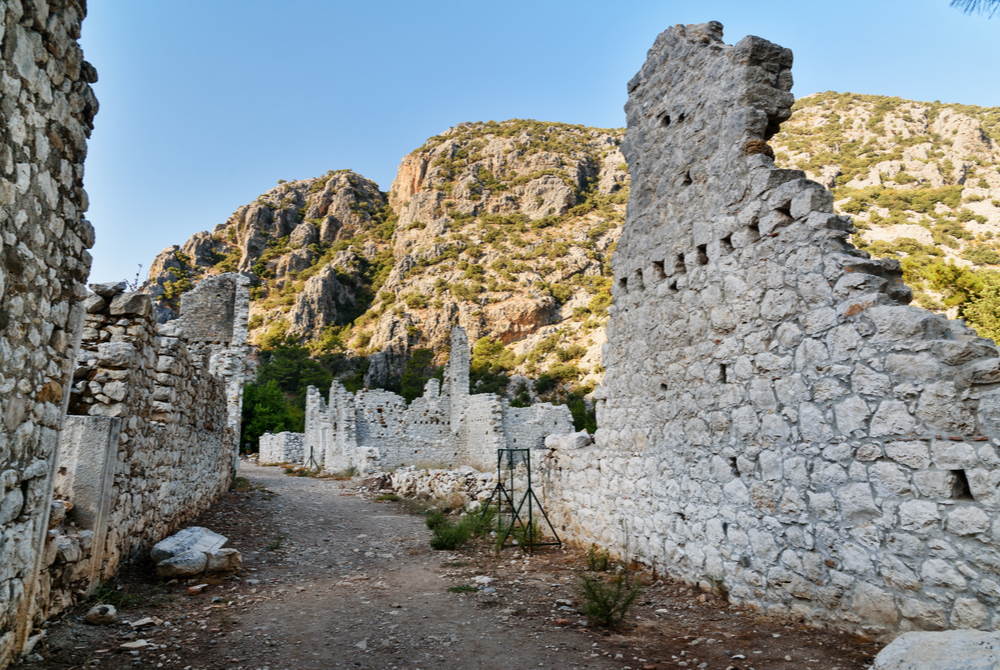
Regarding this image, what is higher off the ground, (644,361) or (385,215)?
(385,215)

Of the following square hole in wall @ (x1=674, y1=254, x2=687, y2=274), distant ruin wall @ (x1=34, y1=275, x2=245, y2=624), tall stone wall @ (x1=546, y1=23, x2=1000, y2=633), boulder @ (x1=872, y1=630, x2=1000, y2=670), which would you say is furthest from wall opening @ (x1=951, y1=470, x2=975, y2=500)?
distant ruin wall @ (x1=34, y1=275, x2=245, y2=624)

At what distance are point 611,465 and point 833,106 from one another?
8211 cm

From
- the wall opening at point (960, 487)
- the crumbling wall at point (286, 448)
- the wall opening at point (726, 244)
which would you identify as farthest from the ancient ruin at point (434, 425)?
the wall opening at point (960, 487)

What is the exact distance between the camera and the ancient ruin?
2191cm

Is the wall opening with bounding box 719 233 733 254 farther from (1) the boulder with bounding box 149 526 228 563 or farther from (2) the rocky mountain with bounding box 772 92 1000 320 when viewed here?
(2) the rocky mountain with bounding box 772 92 1000 320

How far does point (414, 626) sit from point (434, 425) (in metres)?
19.2

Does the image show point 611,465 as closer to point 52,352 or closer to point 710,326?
point 710,326

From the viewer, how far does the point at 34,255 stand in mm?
3174

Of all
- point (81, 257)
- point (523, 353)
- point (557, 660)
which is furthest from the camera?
point (523, 353)

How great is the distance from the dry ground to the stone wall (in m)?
14.2

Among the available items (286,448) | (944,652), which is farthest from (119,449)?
(286,448)

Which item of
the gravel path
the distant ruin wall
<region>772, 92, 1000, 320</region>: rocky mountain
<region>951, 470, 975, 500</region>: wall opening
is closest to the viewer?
<region>951, 470, 975, 500</region>: wall opening

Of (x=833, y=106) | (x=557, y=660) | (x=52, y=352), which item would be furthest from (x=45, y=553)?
(x=833, y=106)

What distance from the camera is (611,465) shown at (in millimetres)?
7301
